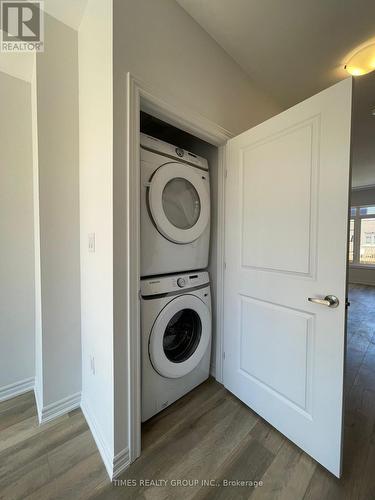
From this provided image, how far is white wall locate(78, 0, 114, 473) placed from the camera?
1.07m

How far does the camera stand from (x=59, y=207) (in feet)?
4.66

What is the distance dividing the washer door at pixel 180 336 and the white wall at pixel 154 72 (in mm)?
299

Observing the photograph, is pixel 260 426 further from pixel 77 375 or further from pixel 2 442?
pixel 2 442

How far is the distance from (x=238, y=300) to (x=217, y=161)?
1.09 m

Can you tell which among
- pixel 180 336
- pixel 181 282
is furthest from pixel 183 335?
pixel 181 282

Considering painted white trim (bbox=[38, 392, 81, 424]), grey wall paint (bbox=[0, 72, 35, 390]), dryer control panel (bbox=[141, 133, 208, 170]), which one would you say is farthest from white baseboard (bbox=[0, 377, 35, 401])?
dryer control panel (bbox=[141, 133, 208, 170])

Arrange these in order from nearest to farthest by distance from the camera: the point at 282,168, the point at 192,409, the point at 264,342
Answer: the point at 282,168
the point at 264,342
the point at 192,409

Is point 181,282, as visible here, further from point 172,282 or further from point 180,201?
point 180,201

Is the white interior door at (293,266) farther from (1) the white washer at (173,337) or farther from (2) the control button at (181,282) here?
(2) the control button at (181,282)

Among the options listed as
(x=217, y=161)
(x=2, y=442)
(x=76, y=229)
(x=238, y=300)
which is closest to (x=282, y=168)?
(x=217, y=161)

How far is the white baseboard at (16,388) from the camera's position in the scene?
1582mm

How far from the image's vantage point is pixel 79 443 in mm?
1251

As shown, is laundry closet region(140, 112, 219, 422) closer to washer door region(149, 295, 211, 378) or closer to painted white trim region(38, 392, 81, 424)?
washer door region(149, 295, 211, 378)

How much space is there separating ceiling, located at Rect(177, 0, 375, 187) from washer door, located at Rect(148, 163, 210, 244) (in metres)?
0.87
